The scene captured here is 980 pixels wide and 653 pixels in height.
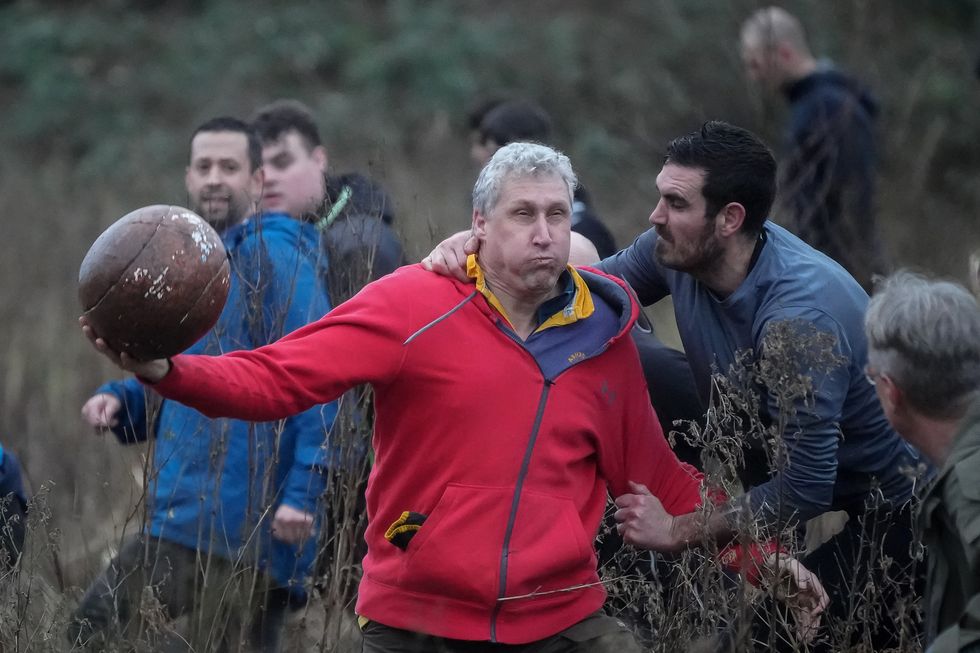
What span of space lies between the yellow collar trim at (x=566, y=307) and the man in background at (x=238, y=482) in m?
1.07

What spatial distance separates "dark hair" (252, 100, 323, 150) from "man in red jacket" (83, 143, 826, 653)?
2.13 metres

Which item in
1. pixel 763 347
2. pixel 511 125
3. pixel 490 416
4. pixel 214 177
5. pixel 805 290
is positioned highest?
pixel 511 125

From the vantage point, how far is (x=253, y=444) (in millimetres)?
5012

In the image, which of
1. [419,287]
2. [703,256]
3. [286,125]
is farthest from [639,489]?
[286,125]

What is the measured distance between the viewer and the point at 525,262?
4.02 metres

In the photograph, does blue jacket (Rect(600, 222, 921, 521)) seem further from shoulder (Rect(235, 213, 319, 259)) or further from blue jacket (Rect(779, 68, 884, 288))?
blue jacket (Rect(779, 68, 884, 288))

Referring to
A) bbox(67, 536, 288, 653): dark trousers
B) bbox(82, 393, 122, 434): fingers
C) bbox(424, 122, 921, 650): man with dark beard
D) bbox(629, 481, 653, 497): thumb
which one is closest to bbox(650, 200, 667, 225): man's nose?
bbox(424, 122, 921, 650): man with dark beard

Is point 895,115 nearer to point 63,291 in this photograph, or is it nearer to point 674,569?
point 63,291

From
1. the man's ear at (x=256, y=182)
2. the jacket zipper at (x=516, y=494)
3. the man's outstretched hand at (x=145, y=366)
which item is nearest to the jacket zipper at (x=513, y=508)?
the jacket zipper at (x=516, y=494)

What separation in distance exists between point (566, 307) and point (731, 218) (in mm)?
642

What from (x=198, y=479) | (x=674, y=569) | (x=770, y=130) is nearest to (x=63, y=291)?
(x=770, y=130)

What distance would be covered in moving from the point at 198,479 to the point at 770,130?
5.30 metres

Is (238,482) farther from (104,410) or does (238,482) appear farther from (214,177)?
(214,177)

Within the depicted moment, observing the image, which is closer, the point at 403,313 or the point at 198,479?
the point at 403,313
